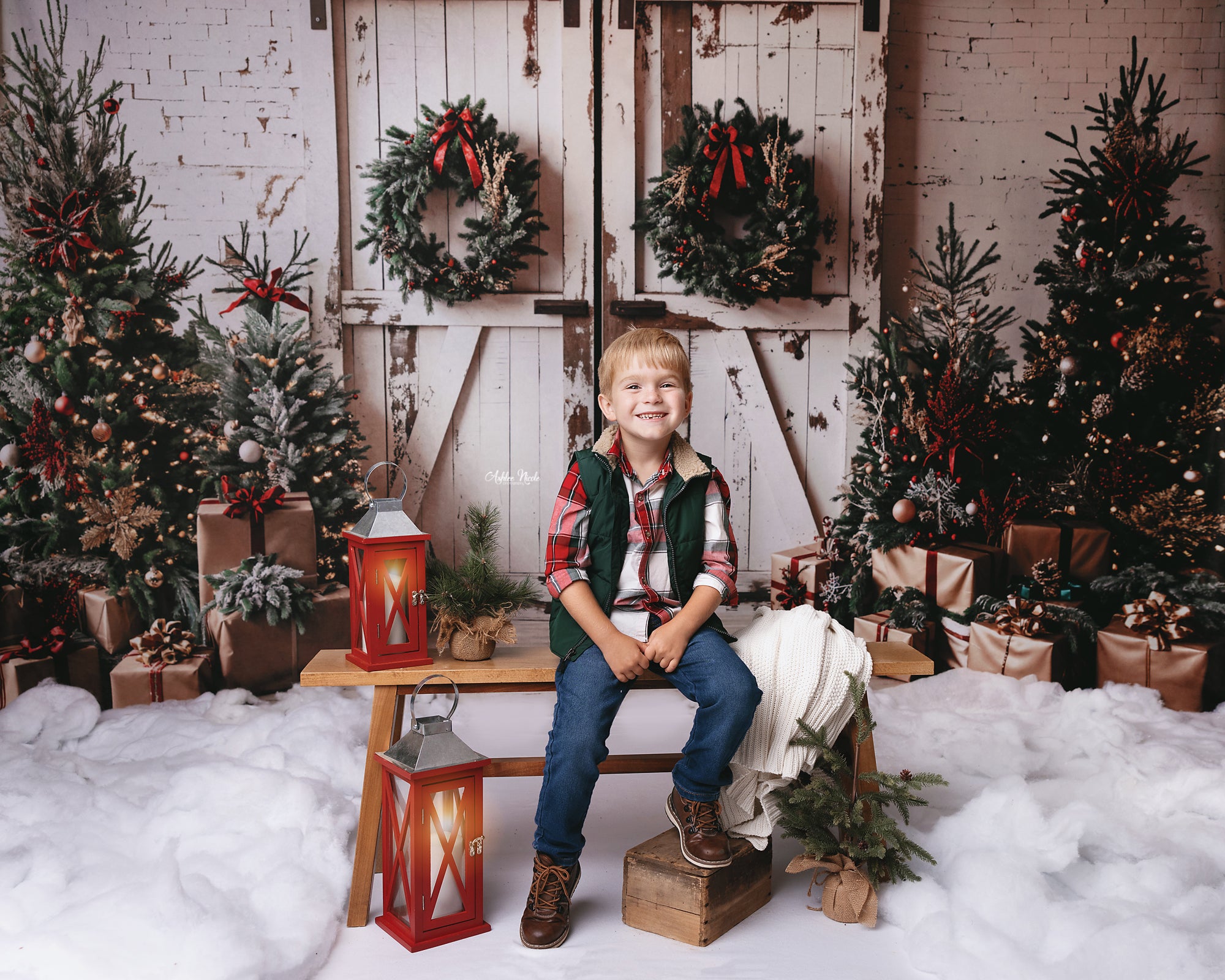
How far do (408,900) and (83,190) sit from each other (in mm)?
2961

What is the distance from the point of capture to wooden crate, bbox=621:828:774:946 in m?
1.93

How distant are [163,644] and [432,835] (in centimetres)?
202

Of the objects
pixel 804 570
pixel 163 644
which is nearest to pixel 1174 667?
pixel 804 570

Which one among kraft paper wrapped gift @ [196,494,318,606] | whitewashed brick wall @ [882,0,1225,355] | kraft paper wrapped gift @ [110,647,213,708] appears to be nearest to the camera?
kraft paper wrapped gift @ [110,647,213,708]

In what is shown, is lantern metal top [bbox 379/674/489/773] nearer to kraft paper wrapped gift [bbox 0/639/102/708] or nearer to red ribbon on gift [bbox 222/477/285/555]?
red ribbon on gift [bbox 222/477/285/555]

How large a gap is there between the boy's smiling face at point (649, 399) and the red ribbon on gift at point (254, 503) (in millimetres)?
1871

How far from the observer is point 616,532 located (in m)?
2.18

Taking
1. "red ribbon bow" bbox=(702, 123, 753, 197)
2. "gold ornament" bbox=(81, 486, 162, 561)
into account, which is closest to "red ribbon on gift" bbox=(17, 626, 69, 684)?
"gold ornament" bbox=(81, 486, 162, 561)

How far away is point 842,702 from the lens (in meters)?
2.15

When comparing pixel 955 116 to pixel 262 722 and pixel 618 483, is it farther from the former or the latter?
pixel 262 722

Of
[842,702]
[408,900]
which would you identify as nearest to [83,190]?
Result: [408,900]

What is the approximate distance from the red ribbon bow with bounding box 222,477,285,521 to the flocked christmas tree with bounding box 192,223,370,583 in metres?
0.06

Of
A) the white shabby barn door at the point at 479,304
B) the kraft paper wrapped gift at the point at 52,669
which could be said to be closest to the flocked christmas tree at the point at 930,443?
the white shabby barn door at the point at 479,304

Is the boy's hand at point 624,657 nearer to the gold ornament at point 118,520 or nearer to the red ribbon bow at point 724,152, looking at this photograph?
the gold ornament at point 118,520
